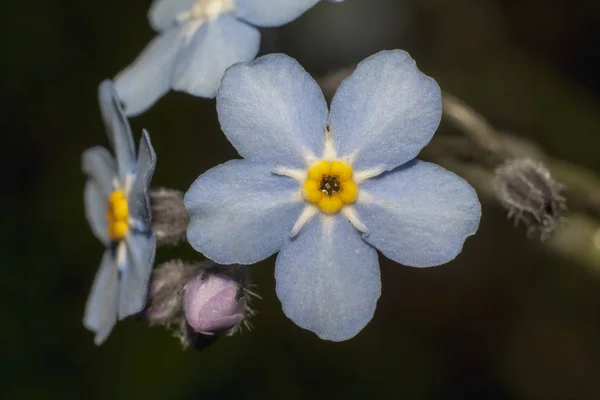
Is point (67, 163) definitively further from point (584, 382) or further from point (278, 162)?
point (584, 382)

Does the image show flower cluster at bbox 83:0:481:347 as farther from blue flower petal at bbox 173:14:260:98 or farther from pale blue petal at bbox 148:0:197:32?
pale blue petal at bbox 148:0:197:32

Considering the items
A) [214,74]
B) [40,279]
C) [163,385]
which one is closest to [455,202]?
[214,74]

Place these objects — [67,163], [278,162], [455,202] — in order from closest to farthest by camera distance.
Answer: [455,202], [278,162], [67,163]

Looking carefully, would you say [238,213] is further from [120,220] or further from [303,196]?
[120,220]

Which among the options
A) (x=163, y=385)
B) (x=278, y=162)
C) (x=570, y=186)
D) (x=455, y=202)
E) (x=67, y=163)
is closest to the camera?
(x=455, y=202)

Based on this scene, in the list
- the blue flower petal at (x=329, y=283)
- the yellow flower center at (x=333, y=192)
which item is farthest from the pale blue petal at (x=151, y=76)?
the blue flower petal at (x=329, y=283)

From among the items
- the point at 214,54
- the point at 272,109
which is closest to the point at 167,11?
the point at 214,54

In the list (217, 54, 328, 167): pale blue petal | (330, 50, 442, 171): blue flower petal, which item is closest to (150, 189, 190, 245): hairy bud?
(217, 54, 328, 167): pale blue petal

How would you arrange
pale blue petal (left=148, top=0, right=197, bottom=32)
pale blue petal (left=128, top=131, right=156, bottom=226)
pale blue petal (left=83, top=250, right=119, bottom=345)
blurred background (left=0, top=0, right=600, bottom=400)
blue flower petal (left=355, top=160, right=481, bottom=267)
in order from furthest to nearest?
blurred background (left=0, top=0, right=600, bottom=400) < pale blue petal (left=148, top=0, right=197, bottom=32) < pale blue petal (left=83, top=250, right=119, bottom=345) < pale blue petal (left=128, top=131, right=156, bottom=226) < blue flower petal (left=355, top=160, right=481, bottom=267)

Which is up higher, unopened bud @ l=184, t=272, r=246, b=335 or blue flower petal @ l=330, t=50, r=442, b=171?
blue flower petal @ l=330, t=50, r=442, b=171
